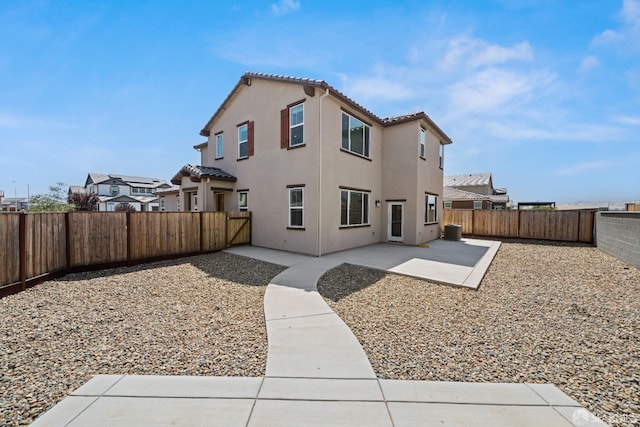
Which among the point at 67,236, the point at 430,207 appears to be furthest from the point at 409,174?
the point at 67,236

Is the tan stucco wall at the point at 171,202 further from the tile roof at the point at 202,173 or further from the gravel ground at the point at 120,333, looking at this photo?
the gravel ground at the point at 120,333

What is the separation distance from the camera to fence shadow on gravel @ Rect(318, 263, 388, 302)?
611 cm

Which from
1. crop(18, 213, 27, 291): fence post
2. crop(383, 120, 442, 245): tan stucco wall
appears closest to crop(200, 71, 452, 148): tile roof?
crop(383, 120, 442, 245): tan stucco wall

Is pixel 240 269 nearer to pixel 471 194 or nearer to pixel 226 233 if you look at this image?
pixel 226 233

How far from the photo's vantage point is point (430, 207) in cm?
1499

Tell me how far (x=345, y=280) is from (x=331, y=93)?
7.19m

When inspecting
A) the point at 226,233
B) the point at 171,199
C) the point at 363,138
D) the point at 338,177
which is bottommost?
the point at 226,233

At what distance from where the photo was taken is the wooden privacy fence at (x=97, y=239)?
5.85m

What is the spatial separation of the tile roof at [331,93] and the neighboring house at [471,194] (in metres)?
13.3

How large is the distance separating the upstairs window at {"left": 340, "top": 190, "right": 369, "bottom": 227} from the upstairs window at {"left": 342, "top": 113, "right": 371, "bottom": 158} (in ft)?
6.44

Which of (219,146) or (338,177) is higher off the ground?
(219,146)

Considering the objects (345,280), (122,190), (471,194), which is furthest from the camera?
(122,190)

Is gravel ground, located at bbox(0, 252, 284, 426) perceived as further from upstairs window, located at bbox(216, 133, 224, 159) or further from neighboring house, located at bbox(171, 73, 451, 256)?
upstairs window, located at bbox(216, 133, 224, 159)

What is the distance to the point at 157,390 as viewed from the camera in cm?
269
